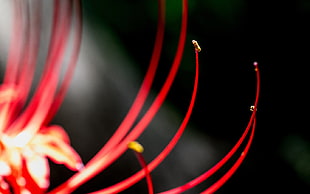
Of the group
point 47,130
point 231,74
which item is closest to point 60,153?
point 47,130

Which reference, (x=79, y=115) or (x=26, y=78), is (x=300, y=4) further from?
(x=26, y=78)

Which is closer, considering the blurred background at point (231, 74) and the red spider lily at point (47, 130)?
the red spider lily at point (47, 130)

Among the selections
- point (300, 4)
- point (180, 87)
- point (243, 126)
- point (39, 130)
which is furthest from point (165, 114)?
point (39, 130)

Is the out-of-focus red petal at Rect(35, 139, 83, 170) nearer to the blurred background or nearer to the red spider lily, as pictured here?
the red spider lily

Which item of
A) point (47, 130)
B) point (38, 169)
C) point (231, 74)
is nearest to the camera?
point (38, 169)

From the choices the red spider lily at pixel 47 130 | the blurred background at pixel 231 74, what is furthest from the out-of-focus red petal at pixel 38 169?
Result: the blurred background at pixel 231 74

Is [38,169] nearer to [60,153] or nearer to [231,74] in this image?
[60,153]

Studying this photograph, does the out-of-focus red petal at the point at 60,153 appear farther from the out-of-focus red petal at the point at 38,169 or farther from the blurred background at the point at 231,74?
the blurred background at the point at 231,74

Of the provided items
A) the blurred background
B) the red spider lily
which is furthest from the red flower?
the blurred background
